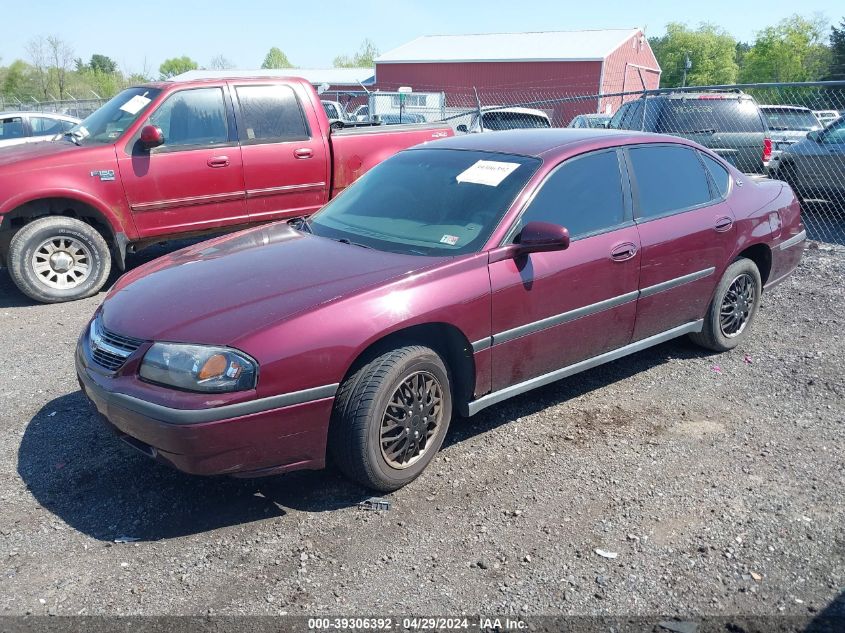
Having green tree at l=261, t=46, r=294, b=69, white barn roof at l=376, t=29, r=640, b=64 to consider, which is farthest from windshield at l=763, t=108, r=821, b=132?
green tree at l=261, t=46, r=294, b=69

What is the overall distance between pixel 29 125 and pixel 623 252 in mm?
12411

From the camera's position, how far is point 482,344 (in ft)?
11.8

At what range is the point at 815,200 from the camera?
10148 mm

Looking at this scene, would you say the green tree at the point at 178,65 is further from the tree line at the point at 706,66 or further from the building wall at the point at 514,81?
the building wall at the point at 514,81

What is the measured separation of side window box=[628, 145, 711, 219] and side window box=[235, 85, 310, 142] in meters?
3.88

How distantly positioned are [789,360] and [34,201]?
6.39 metres

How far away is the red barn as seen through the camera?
38469mm

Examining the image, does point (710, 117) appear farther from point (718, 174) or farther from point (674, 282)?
point (674, 282)

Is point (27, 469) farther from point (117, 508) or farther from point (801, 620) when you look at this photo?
point (801, 620)

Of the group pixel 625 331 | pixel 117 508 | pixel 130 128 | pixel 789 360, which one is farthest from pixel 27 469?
pixel 789 360

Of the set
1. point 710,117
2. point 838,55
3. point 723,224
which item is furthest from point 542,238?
point 838,55

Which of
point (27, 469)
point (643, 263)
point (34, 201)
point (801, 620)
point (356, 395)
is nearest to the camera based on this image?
point (801, 620)

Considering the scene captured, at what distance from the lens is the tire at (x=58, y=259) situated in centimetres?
621

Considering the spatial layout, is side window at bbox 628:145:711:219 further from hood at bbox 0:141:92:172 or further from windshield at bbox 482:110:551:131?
windshield at bbox 482:110:551:131
